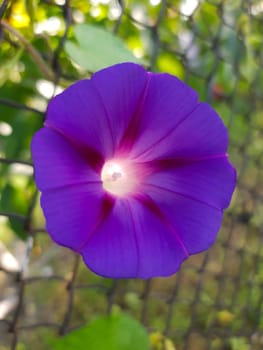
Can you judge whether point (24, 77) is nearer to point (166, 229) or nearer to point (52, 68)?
point (52, 68)

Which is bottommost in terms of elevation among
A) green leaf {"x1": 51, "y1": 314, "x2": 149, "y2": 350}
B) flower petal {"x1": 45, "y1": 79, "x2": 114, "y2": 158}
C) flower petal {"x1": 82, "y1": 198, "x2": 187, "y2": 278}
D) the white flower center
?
green leaf {"x1": 51, "y1": 314, "x2": 149, "y2": 350}

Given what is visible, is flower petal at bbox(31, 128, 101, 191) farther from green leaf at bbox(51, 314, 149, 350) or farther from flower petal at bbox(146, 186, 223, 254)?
green leaf at bbox(51, 314, 149, 350)

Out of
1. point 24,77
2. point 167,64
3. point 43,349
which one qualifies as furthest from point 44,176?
point 43,349

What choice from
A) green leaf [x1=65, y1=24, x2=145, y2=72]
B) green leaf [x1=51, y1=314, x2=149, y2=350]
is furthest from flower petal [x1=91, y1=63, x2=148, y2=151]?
green leaf [x1=51, y1=314, x2=149, y2=350]

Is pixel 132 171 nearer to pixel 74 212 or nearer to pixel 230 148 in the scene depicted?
pixel 74 212

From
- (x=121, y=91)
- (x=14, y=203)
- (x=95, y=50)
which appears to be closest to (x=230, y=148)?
(x=14, y=203)

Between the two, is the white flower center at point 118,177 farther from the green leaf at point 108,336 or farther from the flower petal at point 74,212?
the green leaf at point 108,336
